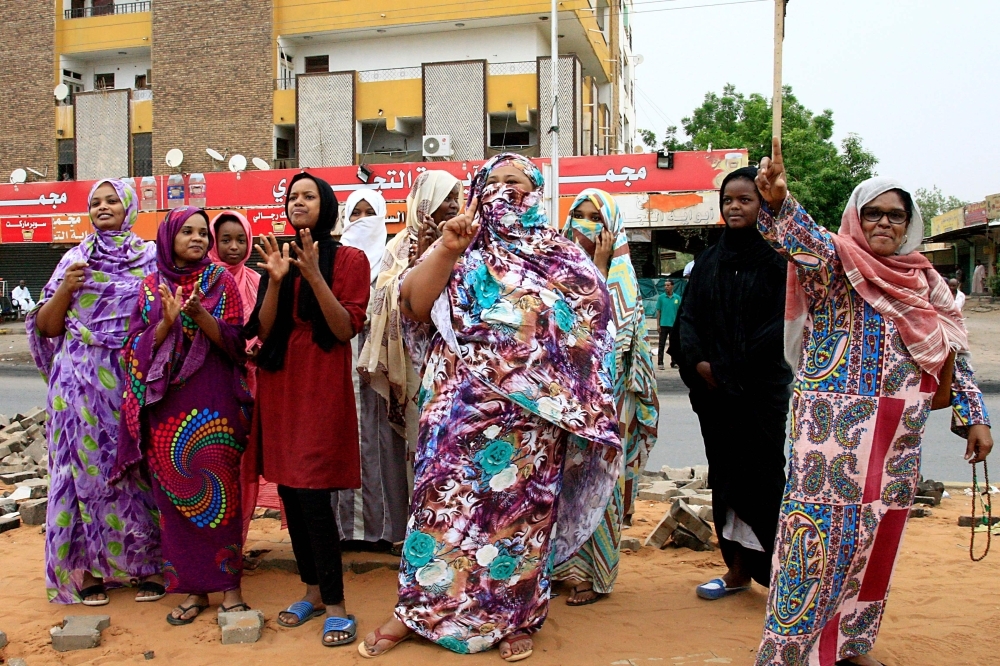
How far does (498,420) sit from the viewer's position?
310 centimetres

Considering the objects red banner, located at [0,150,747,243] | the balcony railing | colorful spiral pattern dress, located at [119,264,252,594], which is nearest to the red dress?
colorful spiral pattern dress, located at [119,264,252,594]

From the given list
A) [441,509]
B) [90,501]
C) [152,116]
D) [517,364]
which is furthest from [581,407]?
[152,116]

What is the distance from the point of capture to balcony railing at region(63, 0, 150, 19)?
26.9 m

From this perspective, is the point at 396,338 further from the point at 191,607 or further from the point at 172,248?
the point at 191,607

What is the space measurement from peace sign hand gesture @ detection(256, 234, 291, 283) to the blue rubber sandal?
91.1 inches

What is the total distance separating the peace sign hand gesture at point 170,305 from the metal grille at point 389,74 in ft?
68.1

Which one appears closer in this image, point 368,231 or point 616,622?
point 616,622

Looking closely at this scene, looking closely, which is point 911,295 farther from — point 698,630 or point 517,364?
point 698,630

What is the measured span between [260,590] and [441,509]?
1.43 metres

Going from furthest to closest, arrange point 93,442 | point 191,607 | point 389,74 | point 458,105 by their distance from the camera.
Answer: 1. point 389,74
2. point 458,105
3. point 93,442
4. point 191,607

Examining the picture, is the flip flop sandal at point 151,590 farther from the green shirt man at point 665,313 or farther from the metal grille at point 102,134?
the metal grille at point 102,134

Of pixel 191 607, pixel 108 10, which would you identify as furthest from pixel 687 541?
pixel 108 10

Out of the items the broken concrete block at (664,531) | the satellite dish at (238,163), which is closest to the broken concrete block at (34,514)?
the broken concrete block at (664,531)

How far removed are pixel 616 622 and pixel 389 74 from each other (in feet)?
72.1
